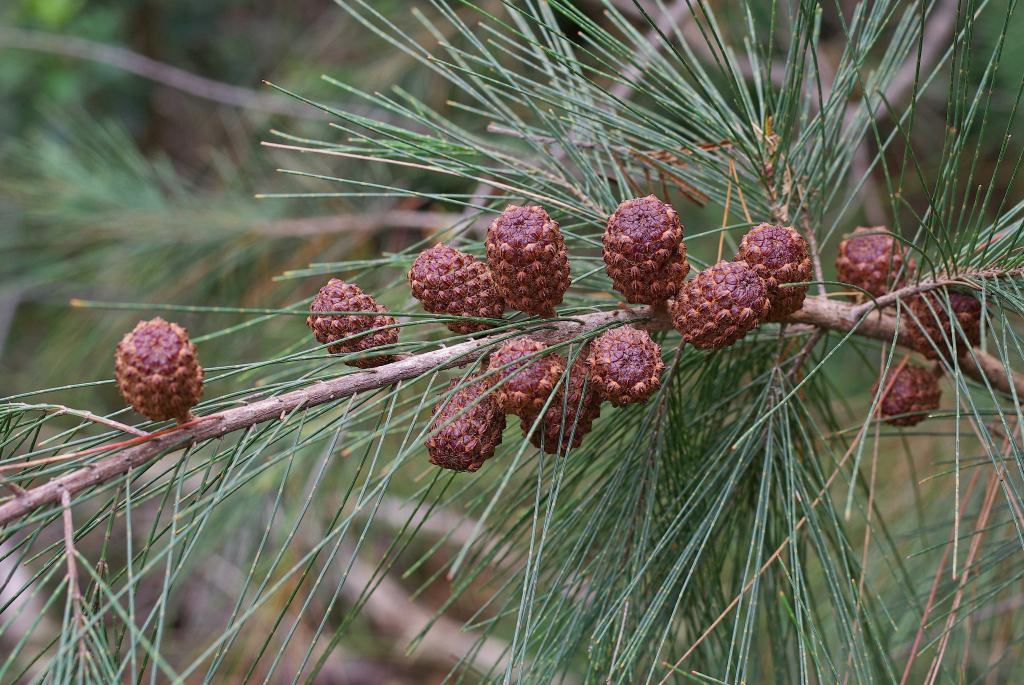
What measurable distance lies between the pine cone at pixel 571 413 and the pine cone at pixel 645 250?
3.0 inches

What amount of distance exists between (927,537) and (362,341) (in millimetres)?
1047

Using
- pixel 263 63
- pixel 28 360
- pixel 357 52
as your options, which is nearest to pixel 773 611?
pixel 357 52

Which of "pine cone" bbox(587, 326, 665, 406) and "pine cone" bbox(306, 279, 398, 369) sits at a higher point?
"pine cone" bbox(306, 279, 398, 369)

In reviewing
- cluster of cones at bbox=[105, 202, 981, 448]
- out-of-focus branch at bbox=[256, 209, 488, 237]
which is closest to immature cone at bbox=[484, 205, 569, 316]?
cluster of cones at bbox=[105, 202, 981, 448]

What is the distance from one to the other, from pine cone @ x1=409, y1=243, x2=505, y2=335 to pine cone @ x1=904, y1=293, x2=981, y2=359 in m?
0.36

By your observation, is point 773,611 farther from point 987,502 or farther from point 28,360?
point 28,360

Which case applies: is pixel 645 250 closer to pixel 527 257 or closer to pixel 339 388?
pixel 527 257

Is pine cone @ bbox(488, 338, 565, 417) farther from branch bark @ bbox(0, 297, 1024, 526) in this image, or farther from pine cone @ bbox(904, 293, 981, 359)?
pine cone @ bbox(904, 293, 981, 359)

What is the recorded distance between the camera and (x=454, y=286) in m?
0.59

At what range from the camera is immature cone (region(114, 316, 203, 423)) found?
48cm

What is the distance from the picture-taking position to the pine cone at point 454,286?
58cm

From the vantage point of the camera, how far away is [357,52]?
206 cm

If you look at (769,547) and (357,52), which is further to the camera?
(357,52)

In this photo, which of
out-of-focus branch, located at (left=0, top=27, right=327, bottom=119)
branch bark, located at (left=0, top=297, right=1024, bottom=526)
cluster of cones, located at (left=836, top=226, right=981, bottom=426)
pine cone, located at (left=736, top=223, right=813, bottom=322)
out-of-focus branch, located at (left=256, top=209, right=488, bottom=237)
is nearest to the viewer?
branch bark, located at (left=0, top=297, right=1024, bottom=526)
